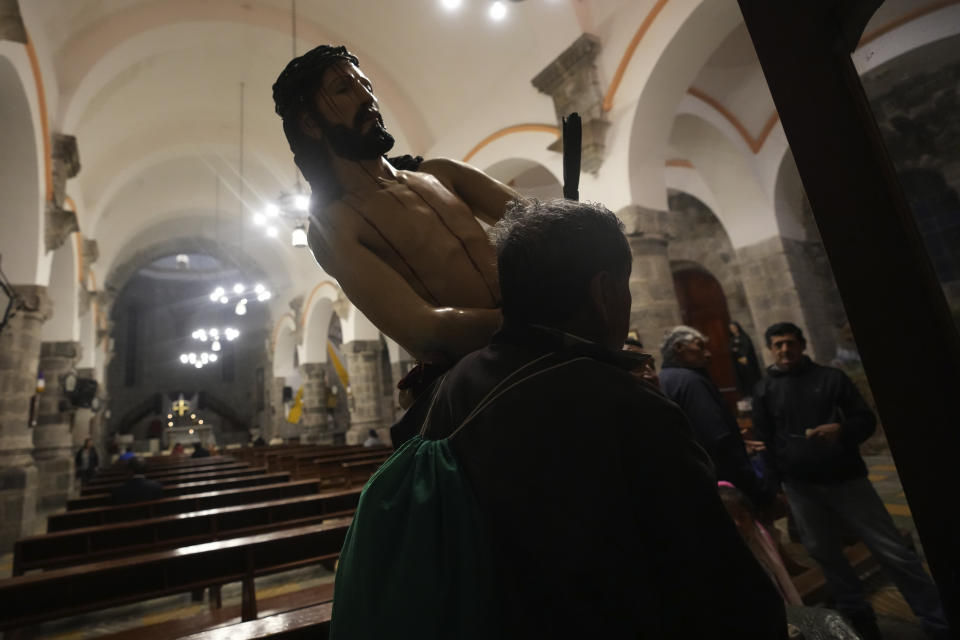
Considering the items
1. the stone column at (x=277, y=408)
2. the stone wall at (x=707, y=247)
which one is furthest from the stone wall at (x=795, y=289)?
the stone column at (x=277, y=408)

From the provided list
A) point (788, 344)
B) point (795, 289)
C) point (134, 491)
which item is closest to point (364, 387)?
point (134, 491)

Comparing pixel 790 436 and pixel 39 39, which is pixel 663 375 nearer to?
pixel 790 436

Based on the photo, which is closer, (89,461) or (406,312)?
(406,312)

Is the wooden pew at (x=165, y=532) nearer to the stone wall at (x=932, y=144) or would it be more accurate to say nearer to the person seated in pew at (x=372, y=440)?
the stone wall at (x=932, y=144)

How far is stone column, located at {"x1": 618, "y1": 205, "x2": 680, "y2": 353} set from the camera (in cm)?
498

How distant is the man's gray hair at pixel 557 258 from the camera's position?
74cm

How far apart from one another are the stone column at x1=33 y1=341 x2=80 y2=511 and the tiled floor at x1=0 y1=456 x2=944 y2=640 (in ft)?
9.06

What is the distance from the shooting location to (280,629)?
4.33ft

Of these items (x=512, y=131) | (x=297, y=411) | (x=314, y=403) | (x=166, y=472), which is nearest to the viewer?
(x=512, y=131)

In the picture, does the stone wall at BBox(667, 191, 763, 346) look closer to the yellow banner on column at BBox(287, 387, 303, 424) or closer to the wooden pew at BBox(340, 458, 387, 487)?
the wooden pew at BBox(340, 458, 387, 487)

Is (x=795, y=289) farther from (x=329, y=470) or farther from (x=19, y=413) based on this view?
(x=19, y=413)

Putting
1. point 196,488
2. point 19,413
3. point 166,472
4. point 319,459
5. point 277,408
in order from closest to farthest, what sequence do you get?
point 196,488 → point 19,413 → point 319,459 → point 166,472 → point 277,408

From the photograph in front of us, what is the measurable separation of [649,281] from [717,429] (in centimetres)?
308

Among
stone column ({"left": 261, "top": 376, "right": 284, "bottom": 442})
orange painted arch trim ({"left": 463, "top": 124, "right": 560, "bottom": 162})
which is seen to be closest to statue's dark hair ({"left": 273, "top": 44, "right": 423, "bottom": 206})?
orange painted arch trim ({"left": 463, "top": 124, "right": 560, "bottom": 162})
